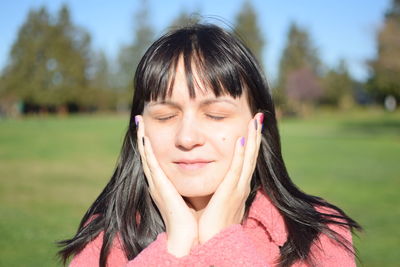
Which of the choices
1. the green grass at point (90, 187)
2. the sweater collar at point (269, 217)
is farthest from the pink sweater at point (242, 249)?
the green grass at point (90, 187)

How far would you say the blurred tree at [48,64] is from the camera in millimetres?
76375

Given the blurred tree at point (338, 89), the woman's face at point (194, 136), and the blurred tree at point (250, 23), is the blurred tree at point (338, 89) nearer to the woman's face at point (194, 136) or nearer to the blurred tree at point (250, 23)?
the blurred tree at point (250, 23)

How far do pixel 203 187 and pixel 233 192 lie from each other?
0.13 m

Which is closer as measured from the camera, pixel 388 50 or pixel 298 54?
pixel 388 50

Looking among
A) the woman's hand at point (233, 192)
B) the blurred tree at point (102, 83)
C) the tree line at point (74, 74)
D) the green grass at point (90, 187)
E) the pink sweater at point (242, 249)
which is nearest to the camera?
the pink sweater at point (242, 249)

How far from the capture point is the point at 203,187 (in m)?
1.94

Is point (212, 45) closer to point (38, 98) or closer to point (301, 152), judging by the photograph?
point (301, 152)

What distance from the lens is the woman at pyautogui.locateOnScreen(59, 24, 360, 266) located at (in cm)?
189

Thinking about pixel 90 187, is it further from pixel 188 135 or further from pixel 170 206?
pixel 188 135

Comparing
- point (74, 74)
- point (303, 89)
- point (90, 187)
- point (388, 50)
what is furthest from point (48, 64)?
point (90, 187)

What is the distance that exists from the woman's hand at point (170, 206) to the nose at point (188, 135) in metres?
0.18

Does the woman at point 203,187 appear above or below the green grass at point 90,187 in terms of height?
above

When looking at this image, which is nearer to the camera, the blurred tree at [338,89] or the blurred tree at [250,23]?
the blurred tree at [338,89]

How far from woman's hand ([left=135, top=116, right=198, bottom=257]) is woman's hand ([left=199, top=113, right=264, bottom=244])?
0.19 feet
